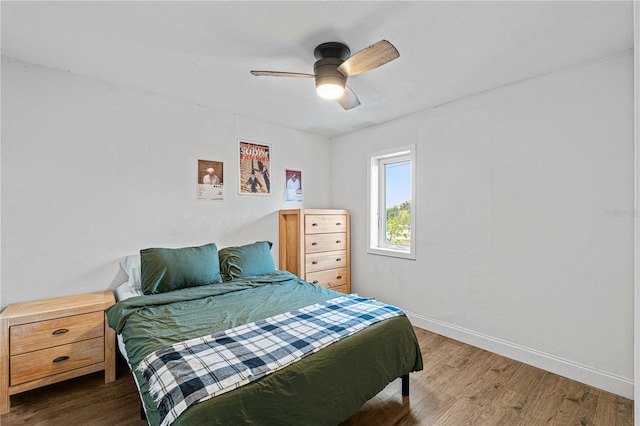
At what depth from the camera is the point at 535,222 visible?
239cm

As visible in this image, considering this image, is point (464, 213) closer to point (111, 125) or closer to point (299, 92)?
point (299, 92)

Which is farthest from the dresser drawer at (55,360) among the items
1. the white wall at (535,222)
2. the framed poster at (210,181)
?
the white wall at (535,222)

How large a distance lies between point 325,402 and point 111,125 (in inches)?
109

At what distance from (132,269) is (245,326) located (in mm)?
1439

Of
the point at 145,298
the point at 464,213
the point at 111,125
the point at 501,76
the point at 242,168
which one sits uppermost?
the point at 501,76

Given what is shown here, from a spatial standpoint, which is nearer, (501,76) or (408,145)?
(501,76)

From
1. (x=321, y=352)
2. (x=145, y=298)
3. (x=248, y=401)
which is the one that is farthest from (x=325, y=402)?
(x=145, y=298)

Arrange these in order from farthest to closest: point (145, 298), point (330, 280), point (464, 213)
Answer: point (330, 280) < point (464, 213) < point (145, 298)

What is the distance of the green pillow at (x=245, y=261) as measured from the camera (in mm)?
2837

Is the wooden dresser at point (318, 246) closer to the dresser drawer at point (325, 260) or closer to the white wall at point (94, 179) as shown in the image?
the dresser drawer at point (325, 260)

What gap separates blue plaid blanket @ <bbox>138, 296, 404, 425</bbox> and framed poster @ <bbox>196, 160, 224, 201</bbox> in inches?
68.4

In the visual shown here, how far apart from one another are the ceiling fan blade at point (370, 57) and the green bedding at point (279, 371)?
160 cm

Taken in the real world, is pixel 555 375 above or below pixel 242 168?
below

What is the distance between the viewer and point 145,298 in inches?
82.7
